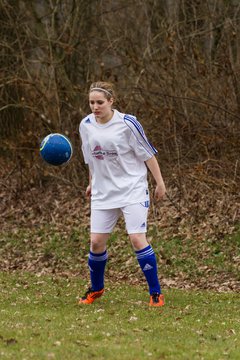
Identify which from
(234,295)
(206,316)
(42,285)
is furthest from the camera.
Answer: (42,285)

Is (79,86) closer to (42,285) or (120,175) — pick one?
(42,285)

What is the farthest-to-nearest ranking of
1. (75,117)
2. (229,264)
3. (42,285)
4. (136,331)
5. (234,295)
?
1. (75,117)
2. (229,264)
3. (42,285)
4. (234,295)
5. (136,331)

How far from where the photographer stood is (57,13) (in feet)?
63.5

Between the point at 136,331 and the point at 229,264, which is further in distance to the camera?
the point at 229,264

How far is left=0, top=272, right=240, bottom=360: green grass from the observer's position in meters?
6.79

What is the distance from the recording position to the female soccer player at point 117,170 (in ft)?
29.4

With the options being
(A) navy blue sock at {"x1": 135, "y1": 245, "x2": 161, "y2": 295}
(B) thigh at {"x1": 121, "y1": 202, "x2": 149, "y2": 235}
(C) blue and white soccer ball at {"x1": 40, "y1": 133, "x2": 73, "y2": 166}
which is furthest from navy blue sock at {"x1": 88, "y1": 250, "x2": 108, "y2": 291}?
(C) blue and white soccer ball at {"x1": 40, "y1": 133, "x2": 73, "y2": 166}

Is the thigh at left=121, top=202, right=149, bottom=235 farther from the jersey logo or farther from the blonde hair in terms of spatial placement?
the blonde hair

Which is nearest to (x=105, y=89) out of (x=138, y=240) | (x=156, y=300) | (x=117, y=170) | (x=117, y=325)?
(x=117, y=170)

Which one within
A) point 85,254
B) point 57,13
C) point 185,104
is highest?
point 57,13

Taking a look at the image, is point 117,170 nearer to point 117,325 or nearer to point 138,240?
point 138,240

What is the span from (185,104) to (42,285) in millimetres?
6502

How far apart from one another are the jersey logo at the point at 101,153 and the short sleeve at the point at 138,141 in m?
0.22

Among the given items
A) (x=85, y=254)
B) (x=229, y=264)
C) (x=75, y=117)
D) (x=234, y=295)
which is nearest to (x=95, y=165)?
(x=234, y=295)
